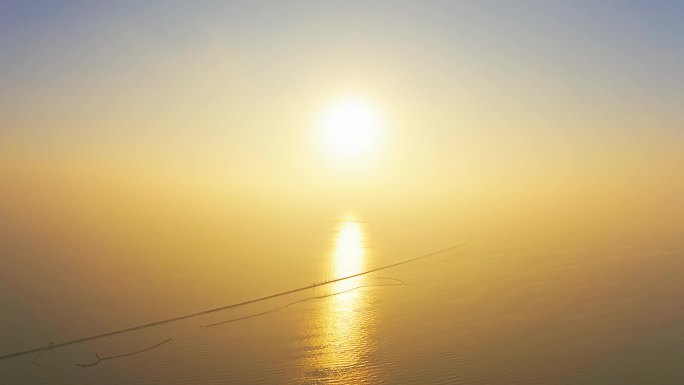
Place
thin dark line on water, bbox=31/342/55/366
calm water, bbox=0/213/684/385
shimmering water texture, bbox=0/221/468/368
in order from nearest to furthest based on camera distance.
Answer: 1. calm water, bbox=0/213/684/385
2. thin dark line on water, bbox=31/342/55/366
3. shimmering water texture, bbox=0/221/468/368

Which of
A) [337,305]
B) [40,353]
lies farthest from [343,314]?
[40,353]

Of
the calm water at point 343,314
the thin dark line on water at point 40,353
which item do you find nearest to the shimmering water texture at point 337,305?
the thin dark line on water at point 40,353

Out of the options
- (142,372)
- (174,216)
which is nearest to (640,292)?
(142,372)

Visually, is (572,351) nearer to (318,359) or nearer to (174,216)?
(318,359)

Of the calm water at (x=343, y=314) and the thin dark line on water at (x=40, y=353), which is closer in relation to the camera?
the calm water at (x=343, y=314)

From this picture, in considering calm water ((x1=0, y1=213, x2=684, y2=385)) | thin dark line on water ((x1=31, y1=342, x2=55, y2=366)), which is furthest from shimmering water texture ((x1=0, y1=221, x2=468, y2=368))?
calm water ((x1=0, y1=213, x2=684, y2=385))

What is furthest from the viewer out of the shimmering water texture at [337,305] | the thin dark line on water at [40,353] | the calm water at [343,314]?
the shimmering water texture at [337,305]

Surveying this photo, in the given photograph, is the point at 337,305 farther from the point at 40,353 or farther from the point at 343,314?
the point at 40,353

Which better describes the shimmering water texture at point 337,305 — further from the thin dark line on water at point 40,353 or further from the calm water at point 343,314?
the calm water at point 343,314

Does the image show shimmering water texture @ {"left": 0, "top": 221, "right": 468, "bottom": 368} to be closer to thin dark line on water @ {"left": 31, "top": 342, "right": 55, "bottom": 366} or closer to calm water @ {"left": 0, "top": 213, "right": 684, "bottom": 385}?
thin dark line on water @ {"left": 31, "top": 342, "right": 55, "bottom": 366}
